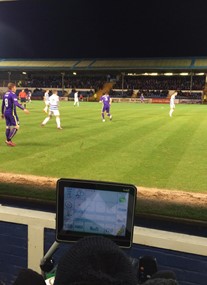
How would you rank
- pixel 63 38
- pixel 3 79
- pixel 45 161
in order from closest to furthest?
1. pixel 45 161
2. pixel 63 38
3. pixel 3 79

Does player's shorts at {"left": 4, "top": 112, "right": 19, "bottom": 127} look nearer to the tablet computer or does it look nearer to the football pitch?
the football pitch

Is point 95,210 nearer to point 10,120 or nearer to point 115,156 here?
point 115,156

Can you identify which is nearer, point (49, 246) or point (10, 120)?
point (49, 246)

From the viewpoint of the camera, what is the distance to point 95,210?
1808mm

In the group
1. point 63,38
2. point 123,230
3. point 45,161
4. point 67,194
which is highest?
point 63,38

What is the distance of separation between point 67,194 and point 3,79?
5372 centimetres

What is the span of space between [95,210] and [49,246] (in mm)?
1016

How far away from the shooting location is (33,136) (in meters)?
11.9

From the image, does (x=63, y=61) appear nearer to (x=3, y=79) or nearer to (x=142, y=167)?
(x=3, y=79)

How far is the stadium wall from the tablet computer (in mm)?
580

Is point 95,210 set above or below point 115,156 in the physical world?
above

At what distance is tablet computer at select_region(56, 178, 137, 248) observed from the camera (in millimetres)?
1735

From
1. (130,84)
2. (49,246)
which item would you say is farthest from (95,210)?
(130,84)

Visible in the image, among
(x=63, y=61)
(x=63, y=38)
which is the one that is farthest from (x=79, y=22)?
(x=63, y=61)
